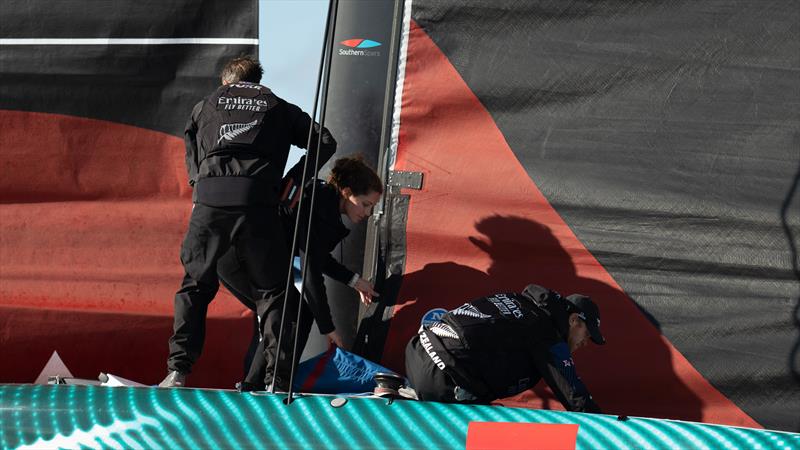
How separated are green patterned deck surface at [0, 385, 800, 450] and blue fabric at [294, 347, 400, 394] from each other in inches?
17.0

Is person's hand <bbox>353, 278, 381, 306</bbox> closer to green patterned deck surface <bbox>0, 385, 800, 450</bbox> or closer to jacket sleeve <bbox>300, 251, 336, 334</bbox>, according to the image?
jacket sleeve <bbox>300, 251, 336, 334</bbox>

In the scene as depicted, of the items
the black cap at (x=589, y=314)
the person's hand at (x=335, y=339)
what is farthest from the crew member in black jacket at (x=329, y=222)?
the black cap at (x=589, y=314)

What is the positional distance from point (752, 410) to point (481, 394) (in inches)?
40.5

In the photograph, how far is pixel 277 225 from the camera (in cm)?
343

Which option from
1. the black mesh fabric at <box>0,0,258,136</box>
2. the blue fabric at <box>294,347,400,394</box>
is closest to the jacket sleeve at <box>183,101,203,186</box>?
the black mesh fabric at <box>0,0,258,136</box>

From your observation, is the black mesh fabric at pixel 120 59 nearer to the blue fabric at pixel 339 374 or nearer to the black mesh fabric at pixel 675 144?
the black mesh fabric at pixel 675 144

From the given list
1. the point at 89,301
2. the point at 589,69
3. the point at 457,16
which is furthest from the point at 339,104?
the point at 89,301

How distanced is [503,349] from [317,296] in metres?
0.76

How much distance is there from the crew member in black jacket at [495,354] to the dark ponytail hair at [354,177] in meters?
0.58

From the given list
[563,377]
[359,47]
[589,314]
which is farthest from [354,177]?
[563,377]

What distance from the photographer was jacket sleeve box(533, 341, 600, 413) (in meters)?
3.12

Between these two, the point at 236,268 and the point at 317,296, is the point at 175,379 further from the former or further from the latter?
the point at 317,296

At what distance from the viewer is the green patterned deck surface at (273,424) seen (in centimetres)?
288

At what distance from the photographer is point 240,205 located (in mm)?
3342
